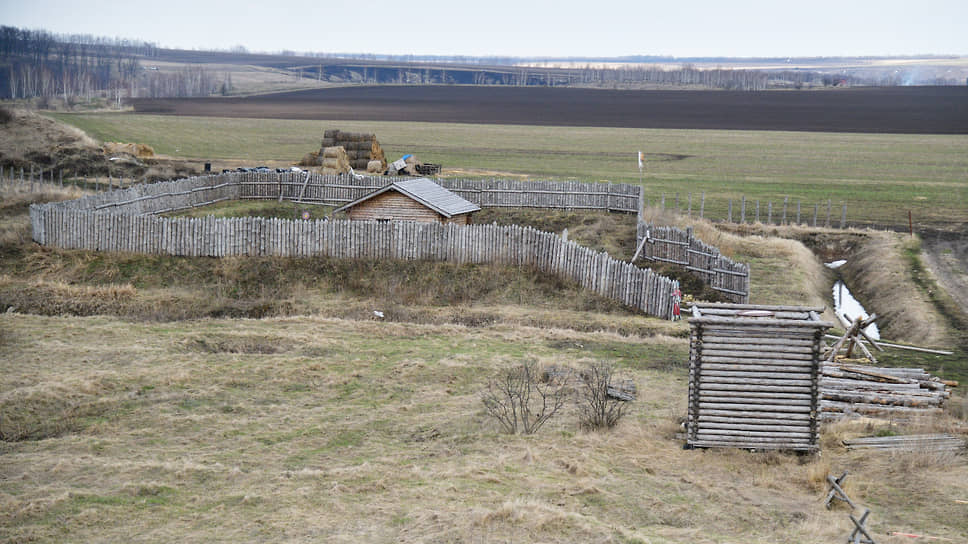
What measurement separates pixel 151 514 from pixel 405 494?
308cm

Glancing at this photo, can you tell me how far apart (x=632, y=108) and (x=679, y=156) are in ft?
183

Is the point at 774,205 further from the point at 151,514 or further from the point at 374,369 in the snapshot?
the point at 151,514

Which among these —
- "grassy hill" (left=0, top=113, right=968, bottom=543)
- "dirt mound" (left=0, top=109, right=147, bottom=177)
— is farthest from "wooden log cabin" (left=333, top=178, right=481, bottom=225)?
"dirt mound" (left=0, top=109, right=147, bottom=177)

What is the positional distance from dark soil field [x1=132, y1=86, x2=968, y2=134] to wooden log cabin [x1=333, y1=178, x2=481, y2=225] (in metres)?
68.7

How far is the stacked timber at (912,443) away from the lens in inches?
517

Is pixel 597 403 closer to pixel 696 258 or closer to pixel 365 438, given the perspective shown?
pixel 365 438

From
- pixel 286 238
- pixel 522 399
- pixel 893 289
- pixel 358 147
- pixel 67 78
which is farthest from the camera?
pixel 67 78

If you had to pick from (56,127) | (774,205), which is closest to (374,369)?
(774,205)

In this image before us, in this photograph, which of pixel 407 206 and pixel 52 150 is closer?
pixel 407 206

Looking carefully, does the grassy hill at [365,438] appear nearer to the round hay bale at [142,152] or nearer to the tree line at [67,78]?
the round hay bale at [142,152]

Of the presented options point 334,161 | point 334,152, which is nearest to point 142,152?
point 334,152

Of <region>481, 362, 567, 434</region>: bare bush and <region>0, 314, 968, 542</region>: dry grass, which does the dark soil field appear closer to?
<region>481, 362, 567, 434</region>: bare bush

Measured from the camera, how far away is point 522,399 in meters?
15.3

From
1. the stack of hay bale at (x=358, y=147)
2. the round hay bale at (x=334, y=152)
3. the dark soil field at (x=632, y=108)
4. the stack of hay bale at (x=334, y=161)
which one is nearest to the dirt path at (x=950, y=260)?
the stack of hay bale at (x=334, y=161)
